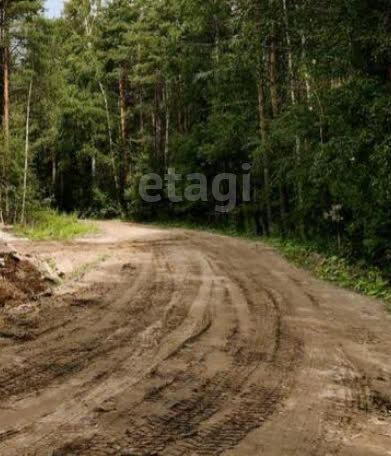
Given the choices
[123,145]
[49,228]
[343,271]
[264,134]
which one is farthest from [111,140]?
[343,271]

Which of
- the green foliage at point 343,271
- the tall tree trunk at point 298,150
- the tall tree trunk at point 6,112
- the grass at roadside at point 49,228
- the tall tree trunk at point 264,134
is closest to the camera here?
the green foliage at point 343,271

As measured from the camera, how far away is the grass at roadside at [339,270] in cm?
860

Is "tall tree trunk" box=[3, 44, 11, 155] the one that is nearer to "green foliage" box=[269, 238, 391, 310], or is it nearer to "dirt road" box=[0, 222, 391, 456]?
"green foliage" box=[269, 238, 391, 310]

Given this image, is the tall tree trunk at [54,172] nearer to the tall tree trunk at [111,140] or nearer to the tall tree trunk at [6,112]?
the tall tree trunk at [111,140]

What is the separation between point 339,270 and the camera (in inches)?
398

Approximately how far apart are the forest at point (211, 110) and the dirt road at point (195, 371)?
11.6ft

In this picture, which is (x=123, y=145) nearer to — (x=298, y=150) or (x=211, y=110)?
(x=211, y=110)

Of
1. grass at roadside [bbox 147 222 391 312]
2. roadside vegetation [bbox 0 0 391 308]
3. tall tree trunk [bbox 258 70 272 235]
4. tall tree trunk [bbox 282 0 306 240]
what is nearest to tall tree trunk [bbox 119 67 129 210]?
roadside vegetation [bbox 0 0 391 308]

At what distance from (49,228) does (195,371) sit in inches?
667

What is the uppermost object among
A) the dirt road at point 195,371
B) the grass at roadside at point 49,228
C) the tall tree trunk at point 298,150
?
the tall tree trunk at point 298,150

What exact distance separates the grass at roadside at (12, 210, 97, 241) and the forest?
0.68 meters

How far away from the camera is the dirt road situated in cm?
301

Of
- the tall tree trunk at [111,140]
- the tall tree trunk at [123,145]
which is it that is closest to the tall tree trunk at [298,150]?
the tall tree trunk at [123,145]

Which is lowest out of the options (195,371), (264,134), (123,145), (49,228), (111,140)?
(195,371)
